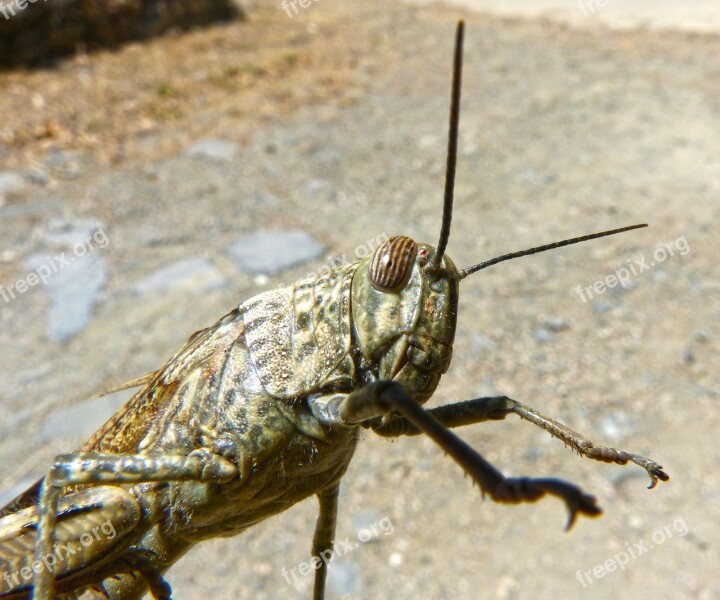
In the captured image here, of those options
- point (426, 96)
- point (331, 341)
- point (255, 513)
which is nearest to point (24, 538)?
point (255, 513)

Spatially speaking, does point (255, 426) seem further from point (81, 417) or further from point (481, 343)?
point (481, 343)

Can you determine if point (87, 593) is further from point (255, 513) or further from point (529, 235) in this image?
point (529, 235)

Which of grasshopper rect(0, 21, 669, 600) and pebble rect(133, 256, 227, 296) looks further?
pebble rect(133, 256, 227, 296)

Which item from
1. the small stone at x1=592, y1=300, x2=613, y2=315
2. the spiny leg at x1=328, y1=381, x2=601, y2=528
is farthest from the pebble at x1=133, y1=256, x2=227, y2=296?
the spiny leg at x1=328, y1=381, x2=601, y2=528

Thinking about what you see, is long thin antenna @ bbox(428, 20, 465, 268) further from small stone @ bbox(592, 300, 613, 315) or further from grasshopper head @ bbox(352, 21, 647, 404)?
small stone @ bbox(592, 300, 613, 315)

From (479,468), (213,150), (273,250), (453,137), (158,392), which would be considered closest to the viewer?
(479,468)

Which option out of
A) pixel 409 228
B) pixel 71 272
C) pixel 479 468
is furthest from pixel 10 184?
pixel 479 468

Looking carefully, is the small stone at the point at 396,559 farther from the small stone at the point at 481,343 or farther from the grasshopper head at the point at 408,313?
the grasshopper head at the point at 408,313
